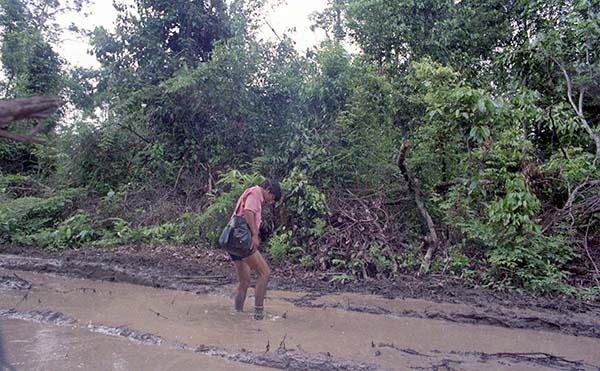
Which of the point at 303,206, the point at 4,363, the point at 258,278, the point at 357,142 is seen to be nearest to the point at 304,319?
the point at 258,278

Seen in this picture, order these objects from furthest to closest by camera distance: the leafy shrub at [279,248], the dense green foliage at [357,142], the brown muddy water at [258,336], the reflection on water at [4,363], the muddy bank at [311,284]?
the leafy shrub at [279,248] < the dense green foliage at [357,142] < the muddy bank at [311,284] < the brown muddy water at [258,336] < the reflection on water at [4,363]

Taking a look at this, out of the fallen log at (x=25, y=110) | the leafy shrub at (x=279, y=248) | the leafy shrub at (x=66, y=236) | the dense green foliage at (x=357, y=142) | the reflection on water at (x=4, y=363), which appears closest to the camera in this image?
the fallen log at (x=25, y=110)

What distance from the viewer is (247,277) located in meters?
6.27

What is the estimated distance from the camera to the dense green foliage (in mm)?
8414

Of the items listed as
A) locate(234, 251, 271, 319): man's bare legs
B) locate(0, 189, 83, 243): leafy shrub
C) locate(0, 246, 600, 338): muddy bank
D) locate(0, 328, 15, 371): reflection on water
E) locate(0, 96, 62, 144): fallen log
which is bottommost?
locate(0, 328, 15, 371): reflection on water

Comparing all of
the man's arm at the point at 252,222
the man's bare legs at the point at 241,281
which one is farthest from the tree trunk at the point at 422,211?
the man's arm at the point at 252,222

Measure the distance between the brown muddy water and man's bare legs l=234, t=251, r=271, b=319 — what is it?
0.58 feet

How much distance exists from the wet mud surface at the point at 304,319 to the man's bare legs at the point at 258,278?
0.22 meters

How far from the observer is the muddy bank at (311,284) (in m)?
6.31

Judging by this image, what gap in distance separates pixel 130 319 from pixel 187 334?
998mm

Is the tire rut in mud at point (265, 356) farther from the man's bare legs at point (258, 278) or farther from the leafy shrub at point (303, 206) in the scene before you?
the leafy shrub at point (303, 206)

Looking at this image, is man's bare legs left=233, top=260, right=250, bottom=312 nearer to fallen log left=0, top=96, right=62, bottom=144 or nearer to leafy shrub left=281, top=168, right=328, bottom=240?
leafy shrub left=281, top=168, right=328, bottom=240

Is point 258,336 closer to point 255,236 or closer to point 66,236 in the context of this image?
point 255,236

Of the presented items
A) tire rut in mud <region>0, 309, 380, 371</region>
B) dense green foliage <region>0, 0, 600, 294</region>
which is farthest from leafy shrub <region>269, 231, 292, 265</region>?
tire rut in mud <region>0, 309, 380, 371</region>
